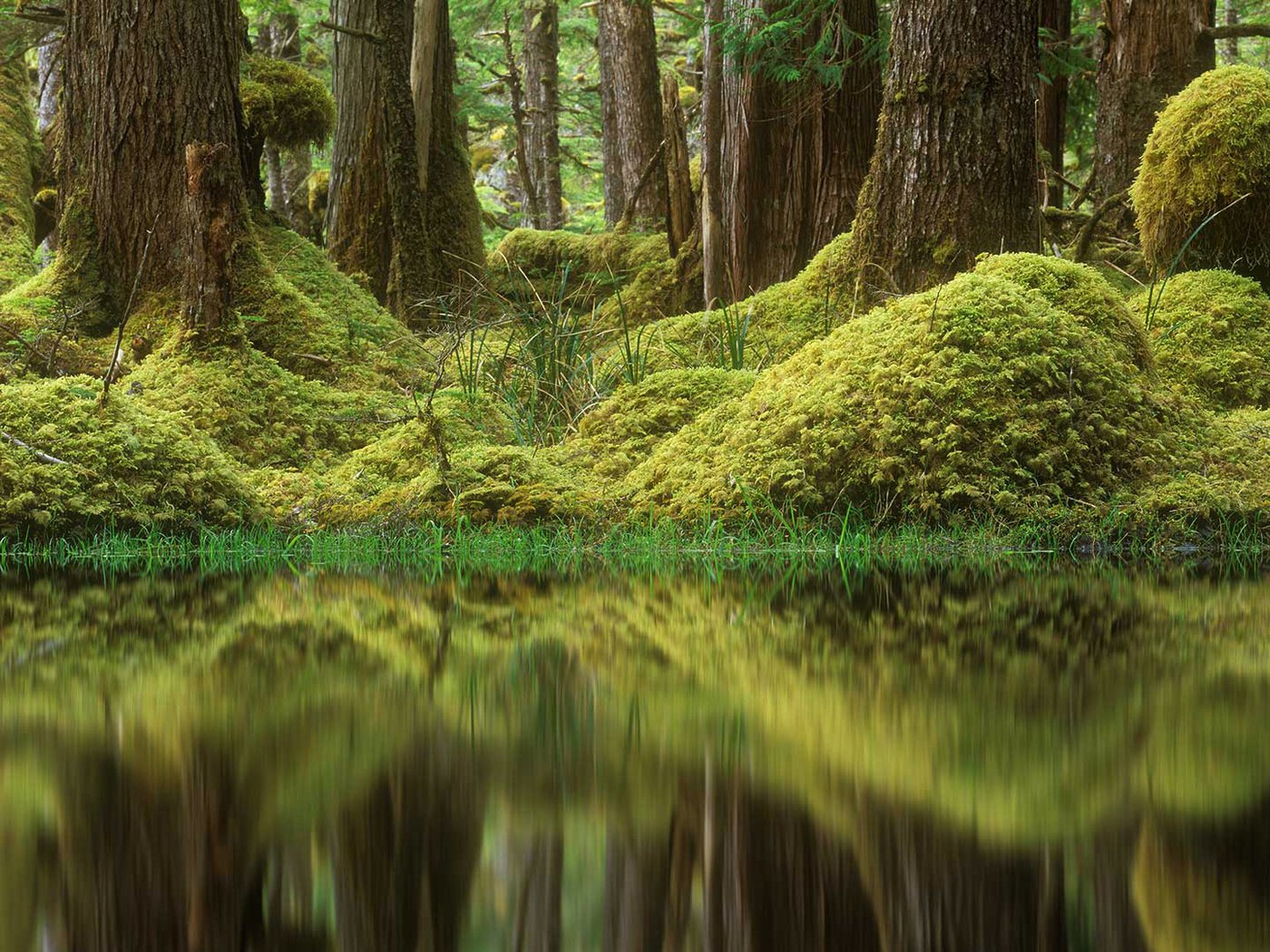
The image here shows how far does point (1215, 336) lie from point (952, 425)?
2600 millimetres

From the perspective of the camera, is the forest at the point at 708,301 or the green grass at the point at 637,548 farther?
the forest at the point at 708,301

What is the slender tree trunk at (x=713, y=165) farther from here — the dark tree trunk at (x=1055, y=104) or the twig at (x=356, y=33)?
the dark tree trunk at (x=1055, y=104)

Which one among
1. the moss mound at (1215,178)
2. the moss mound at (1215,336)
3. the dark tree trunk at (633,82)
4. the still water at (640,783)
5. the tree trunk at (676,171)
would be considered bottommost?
the still water at (640,783)

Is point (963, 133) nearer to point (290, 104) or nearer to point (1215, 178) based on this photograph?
point (1215, 178)

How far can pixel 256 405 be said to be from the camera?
589 cm

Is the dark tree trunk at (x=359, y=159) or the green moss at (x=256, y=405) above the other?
the dark tree trunk at (x=359, y=159)

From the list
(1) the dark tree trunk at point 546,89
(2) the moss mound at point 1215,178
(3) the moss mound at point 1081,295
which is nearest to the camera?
(3) the moss mound at point 1081,295

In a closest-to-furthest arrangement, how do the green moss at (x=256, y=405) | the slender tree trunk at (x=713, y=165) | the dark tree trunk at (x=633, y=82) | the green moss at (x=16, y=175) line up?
1. the green moss at (x=256, y=405)
2. the slender tree trunk at (x=713, y=165)
3. the green moss at (x=16, y=175)
4. the dark tree trunk at (x=633, y=82)

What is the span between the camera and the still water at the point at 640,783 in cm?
101

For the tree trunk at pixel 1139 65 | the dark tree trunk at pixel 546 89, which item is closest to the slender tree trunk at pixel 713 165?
the tree trunk at pixel 1139 65

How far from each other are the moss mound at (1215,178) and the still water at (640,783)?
4.88 m

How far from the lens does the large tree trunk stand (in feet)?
19.4

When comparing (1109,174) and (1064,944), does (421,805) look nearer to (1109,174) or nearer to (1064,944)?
(1064,944)

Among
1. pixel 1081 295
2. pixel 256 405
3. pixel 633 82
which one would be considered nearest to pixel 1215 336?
pixel 1081 295
